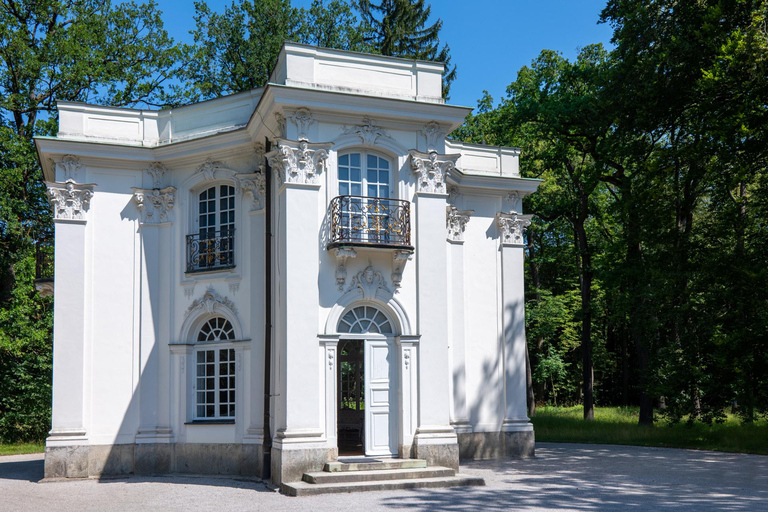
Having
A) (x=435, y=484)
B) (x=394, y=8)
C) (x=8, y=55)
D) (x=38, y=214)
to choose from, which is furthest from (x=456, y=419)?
(x=394, y=8)

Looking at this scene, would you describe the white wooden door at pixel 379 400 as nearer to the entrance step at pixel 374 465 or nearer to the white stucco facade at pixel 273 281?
the white stucco facade at pixel 273 281

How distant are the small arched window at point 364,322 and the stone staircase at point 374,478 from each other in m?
2.44

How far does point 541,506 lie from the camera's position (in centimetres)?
1118

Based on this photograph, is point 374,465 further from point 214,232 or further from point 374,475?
point 214,232

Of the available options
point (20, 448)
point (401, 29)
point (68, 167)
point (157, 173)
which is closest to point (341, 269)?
point (157, 173)

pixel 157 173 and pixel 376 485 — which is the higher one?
pixel 157 173

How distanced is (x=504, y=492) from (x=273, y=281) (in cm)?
607

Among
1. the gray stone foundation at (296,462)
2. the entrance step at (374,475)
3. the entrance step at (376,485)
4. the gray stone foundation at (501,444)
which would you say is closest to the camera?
the entrance step at (376,485)

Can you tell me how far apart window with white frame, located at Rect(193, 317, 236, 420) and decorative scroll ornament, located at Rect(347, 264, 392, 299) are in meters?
3.46

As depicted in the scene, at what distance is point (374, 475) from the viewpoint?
43.4 feet

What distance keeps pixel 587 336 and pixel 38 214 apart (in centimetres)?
1995

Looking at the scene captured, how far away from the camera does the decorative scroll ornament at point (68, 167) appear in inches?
651

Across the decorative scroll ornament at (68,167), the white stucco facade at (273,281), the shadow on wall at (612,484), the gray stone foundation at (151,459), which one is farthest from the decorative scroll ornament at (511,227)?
the decorative scroll ornament at (68,167)

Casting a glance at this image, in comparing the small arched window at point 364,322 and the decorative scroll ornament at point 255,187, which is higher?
the decorative scroll ornament at point 255,187
